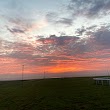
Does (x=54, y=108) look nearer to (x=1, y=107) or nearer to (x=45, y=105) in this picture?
(x=45, y=105)

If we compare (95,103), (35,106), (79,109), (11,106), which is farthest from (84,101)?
(11,106)

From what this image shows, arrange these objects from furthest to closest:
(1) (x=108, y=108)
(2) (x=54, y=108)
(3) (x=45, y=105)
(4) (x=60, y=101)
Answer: (4) (x=60, y=101), (3) (x=45, y=105), (2) (x=54, y=108), (1) (x=108, y=108)

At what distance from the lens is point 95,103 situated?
3153 centimetres

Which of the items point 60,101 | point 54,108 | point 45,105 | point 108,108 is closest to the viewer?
point 108,108

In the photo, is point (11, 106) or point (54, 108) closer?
point (54, 108)

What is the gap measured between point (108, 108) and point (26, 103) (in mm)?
13774

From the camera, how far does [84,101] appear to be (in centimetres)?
3331

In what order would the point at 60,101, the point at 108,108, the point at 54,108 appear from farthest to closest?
1. the point at 60,101
2. the point at 54,108
3. the point at 108,108

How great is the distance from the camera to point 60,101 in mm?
34562

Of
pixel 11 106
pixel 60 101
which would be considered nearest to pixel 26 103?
Result: pixel 11 106

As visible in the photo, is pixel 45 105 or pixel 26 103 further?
pixel 26 103

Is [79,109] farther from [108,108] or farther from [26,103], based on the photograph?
[26,103]

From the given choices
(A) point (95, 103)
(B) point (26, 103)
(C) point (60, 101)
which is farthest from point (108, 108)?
(B) point (26, 103)

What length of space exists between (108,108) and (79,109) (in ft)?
13.1
